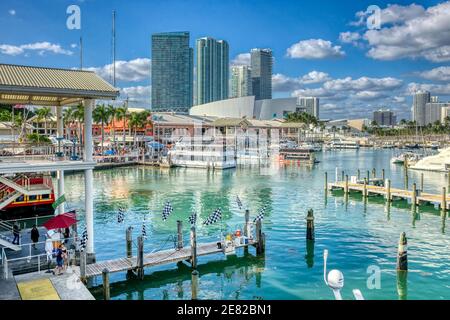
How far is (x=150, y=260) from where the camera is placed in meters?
22.7

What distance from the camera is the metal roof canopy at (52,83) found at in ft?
58.0

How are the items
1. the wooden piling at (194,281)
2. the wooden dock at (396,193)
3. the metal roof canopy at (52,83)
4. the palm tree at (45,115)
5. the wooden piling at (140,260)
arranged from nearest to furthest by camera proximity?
the metal roof canopy at (52,83) → the wooden piling at (194,281) → the wooden piling at (140,260) → the wooden dock at (396,193) → the palm tree at (45,115)

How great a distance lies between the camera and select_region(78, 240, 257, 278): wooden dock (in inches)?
812

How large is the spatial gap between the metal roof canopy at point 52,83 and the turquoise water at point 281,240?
9.95m

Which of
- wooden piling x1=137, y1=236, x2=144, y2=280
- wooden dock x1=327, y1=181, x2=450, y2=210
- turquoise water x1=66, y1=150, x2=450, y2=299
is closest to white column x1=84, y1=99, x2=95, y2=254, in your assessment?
wooden piling x1=137, y1=236, x2=144, y2=280

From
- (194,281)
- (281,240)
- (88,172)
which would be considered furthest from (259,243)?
(88,172)

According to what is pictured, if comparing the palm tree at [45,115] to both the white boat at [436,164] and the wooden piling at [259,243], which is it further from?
the white boat at [436,164]

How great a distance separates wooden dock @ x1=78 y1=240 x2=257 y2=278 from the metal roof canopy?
8424 millimetres

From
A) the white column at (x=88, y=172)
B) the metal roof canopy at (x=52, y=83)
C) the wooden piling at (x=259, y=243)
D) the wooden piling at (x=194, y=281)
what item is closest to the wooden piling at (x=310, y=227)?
the wooden piling at (x=259, y=243)

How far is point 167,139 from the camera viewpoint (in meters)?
116

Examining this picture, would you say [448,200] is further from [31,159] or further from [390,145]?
[390,145]

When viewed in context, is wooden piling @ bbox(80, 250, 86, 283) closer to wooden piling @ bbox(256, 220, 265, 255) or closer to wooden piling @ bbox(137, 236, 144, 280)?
wooden piling @ bbox(137, 236, 144, 280)
